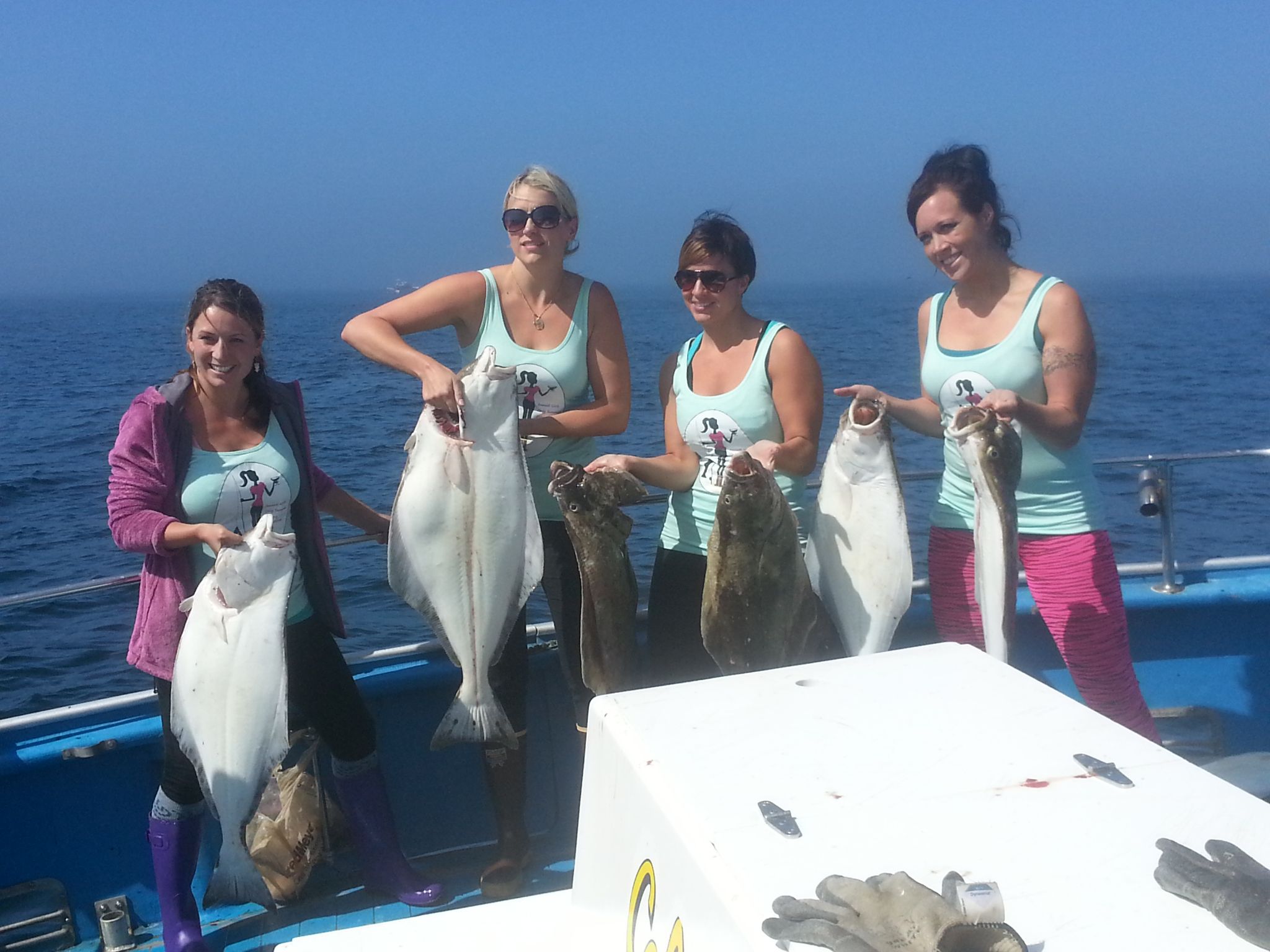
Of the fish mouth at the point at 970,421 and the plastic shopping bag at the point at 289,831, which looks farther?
the plastic shopping bag at the point at 289,831

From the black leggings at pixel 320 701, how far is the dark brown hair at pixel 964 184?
253 centimetres

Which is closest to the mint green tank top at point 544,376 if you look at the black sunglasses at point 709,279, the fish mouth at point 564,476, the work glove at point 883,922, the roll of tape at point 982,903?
the fish mouth at point 564,476

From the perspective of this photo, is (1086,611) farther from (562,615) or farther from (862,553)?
(562,615)

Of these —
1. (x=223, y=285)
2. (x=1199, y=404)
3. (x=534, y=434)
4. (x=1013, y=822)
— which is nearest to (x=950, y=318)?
(x=534, y=434)

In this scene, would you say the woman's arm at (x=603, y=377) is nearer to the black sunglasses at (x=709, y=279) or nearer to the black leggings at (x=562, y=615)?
the black sunglasses at (x=709, y=279)

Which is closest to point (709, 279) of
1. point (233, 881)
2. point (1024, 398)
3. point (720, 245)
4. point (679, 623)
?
point (720, 245)

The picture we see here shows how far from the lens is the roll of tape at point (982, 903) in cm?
169

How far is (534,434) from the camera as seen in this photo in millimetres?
Result: 3678

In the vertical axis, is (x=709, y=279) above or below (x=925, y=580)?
above

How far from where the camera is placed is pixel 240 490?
3480mm

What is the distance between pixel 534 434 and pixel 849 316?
→ 59410 mm

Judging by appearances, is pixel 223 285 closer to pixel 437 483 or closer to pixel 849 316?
pixel 437 483

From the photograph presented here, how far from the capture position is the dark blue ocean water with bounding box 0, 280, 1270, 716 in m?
9.86

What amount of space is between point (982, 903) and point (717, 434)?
215cm
